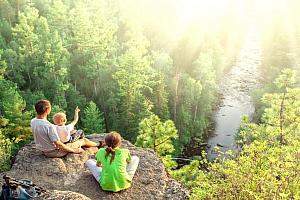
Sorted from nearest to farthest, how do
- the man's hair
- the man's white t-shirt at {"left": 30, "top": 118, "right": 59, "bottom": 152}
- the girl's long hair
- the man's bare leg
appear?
the girl's long hair → the man's hair → the man's white t-shirt at {"left": 30, "top": 118, "right": 59, "bottom": 152} → the man's bare leg

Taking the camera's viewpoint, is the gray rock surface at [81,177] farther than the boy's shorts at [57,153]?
No

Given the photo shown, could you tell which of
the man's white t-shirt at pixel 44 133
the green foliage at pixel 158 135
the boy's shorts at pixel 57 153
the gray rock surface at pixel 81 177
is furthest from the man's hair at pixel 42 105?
the green foliage at pixel 158 135

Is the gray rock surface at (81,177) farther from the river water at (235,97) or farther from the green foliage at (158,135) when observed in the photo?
the river water at (235,97)

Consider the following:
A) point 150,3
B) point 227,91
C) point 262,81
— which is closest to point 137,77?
point 227,91

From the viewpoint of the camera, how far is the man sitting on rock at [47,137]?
477 inches

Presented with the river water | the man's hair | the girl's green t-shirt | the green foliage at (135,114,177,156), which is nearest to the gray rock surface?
the girl's green t-shirt

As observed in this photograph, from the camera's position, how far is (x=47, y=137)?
41.5 ft

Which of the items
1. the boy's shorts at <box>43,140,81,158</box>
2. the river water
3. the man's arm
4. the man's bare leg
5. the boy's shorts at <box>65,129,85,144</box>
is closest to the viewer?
the man's arm

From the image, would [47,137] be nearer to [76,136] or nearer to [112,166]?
[76,136]

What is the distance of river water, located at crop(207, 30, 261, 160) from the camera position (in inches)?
2120

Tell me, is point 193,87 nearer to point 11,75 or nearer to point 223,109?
point 223,109

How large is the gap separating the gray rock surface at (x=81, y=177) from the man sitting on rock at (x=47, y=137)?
219mm

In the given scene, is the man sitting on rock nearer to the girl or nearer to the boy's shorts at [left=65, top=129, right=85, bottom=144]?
the boy's shorts at [left=65, top=129, right=85, bottom=144]

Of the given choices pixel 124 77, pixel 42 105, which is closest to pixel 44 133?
pixel 42 105
